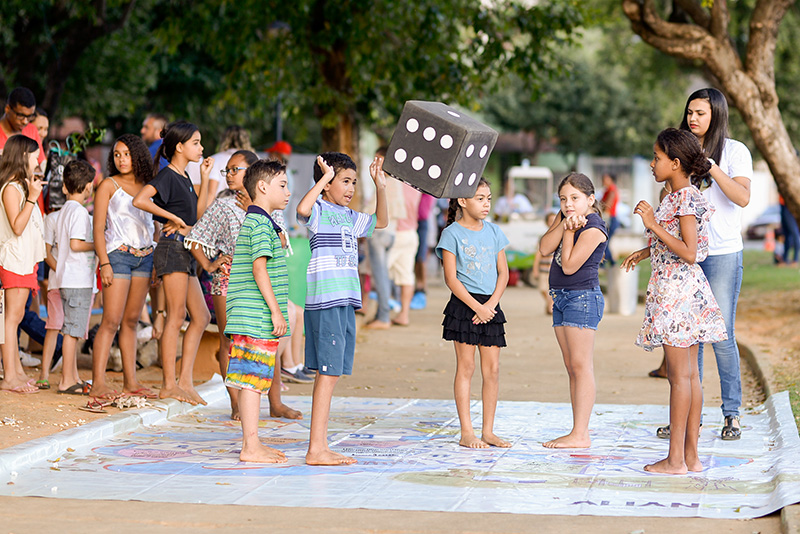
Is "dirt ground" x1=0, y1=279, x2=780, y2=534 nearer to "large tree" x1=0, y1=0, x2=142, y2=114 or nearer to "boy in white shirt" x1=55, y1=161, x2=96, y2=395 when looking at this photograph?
"boy in white shirt" x1=55, y1=161, x2=96, y2=395

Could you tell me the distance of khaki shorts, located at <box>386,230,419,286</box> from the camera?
1313 centimetres

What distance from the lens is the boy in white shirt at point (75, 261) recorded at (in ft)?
24.9

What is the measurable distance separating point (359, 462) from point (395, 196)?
6900 mm

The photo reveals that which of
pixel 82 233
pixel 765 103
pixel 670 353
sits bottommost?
pixel 670 353

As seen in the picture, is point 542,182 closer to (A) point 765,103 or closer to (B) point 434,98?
(B) point 434,98

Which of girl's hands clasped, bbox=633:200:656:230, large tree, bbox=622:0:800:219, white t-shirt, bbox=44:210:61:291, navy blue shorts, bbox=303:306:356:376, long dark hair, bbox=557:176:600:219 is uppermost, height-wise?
large tree, bbox=622:0:800:219

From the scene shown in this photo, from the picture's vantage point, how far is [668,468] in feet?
18.2

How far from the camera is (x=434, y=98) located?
51.1ft

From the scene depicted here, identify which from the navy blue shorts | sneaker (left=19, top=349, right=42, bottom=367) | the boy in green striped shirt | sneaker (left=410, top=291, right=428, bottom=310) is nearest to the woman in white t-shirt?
the navy blue shorts

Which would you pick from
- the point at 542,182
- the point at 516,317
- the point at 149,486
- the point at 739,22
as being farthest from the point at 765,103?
the point at 542,182

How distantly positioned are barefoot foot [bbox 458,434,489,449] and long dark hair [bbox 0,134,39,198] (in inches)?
145

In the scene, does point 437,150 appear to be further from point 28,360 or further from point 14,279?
point 28,360

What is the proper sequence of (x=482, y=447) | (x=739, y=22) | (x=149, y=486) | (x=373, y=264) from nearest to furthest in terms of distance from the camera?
(x=149, y=486)
(x=482, y=447)
(x=373, y=264)
(x=739, y=22)

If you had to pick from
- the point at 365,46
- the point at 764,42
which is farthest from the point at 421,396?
the point at 365,46
